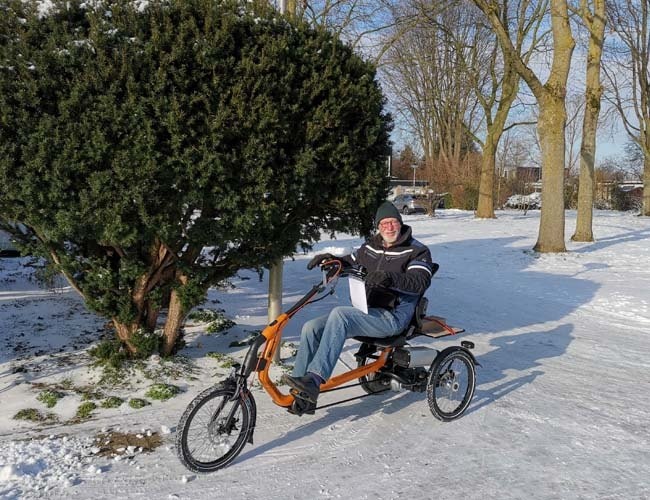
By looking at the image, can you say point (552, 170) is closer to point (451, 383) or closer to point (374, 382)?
point (451, 383)

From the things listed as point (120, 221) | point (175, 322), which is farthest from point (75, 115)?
point (175, 322)

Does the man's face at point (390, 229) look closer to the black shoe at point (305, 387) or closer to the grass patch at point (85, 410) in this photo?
the black shoe at point (305, 387)

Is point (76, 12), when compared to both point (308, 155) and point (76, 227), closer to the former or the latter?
point (76, 227)

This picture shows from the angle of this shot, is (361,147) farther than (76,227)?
Yes

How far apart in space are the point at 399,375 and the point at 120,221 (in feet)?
7.72

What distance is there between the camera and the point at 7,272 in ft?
32.2

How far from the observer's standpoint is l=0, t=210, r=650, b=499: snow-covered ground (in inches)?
137

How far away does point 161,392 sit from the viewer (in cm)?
471

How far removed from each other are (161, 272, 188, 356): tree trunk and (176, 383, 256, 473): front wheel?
1.78 m

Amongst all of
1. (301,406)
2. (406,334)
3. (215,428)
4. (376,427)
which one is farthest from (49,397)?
(406,334)

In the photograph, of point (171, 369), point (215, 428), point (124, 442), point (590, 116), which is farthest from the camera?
point (590, 116)

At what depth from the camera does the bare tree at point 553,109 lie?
14320mm

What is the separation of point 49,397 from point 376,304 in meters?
2.60

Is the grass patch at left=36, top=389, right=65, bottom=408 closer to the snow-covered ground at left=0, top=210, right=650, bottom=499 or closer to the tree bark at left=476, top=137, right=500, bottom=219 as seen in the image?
the snow-covered ground at left=0, top=210, right=650, bottom=499
